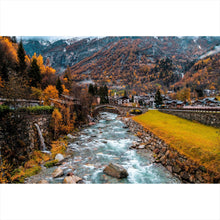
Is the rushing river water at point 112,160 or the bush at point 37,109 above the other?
the bush at point 37,109

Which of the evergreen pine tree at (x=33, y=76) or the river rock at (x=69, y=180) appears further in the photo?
the evergreen pine tree at (x=33, y=76)

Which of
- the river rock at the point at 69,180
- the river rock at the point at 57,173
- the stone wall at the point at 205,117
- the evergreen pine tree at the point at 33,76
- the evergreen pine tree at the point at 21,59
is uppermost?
the evergreen pine tree at the point at 21,59

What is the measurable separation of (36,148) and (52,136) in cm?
421

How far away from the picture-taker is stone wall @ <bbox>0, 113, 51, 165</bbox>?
33.8 feet

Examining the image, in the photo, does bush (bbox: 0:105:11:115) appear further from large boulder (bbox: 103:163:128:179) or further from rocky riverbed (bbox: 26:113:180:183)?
large boulder (bbox: 103:163:128:179)

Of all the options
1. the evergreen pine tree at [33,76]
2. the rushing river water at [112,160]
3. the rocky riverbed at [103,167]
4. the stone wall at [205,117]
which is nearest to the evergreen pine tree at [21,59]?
the evergreen pine tree at [33,76]

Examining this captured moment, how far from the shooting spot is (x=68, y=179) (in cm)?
876

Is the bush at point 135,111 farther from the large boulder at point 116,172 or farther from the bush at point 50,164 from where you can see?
the bush at point 50,164

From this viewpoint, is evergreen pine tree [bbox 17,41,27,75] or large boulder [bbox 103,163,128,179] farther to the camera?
evergreen pine tree [bbox 17,41,27,75]

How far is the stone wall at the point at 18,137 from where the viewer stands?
33.8ft

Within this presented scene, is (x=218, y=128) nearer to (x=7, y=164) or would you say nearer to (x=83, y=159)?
(x=83, y=159)

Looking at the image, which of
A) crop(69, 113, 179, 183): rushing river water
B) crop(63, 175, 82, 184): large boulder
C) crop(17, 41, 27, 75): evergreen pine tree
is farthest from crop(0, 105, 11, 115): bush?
crop(17, 41, 27, 75): evergreen pine tree

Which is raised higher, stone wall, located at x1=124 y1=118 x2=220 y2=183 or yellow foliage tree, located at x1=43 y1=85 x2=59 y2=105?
yellow foliage tree, located at x1=43 y1=85 x2=59 y2=105

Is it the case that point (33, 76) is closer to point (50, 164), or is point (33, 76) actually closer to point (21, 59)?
point (21, 59)
